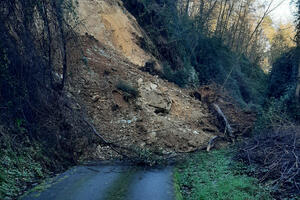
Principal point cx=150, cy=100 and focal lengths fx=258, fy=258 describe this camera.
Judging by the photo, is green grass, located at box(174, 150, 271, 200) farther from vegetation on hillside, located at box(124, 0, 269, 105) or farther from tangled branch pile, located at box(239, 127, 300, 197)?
vegetation on hillside, located at box(124, 0, 269, 105)

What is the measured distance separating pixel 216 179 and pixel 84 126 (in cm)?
489

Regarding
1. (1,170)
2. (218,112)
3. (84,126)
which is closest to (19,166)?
(1,170)

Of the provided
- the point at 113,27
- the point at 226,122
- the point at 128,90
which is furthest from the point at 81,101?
the point at 113,27

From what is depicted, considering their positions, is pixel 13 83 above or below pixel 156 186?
above

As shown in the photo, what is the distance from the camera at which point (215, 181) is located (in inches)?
278

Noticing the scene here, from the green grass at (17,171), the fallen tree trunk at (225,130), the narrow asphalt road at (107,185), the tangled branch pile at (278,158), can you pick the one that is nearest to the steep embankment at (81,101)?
the green grass at (17,171)

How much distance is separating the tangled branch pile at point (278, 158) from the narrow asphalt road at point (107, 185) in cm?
254

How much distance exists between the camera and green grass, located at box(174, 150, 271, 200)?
19.5 ft

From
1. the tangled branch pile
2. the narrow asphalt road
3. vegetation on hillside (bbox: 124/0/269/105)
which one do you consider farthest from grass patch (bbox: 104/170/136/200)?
vegetation on hillside (bbox: 124/0/269/105)

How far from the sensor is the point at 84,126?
9.33 metres

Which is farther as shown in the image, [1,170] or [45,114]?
[45,114]

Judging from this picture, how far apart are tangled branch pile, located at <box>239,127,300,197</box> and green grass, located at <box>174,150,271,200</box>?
1.30ft

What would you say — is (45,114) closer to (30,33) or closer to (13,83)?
(13,83)

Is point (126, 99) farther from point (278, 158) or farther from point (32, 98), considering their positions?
point (278, 158)
